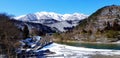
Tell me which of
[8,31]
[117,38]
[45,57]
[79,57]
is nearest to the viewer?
[8,31]

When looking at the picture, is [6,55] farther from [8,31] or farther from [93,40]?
[93,40]

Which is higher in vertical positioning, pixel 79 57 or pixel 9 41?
pixel 9 41

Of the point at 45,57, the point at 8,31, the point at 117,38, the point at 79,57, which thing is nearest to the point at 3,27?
the point at 8,31

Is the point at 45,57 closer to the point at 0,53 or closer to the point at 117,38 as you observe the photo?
the point at 0,53

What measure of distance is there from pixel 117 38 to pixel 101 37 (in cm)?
1351

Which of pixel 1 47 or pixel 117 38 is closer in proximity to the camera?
pixel 1 47

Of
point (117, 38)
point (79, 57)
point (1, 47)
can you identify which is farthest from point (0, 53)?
point (117, 38)

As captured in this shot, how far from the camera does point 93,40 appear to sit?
19900 centimetres

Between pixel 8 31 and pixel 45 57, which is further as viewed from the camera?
pixel 45 57

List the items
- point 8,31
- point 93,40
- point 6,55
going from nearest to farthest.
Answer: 1. point 6,55
2. point 8,31
3. point 93,40

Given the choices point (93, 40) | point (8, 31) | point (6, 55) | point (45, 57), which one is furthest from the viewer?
point (93, 40)

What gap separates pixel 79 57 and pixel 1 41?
2014cm

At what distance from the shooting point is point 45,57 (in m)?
58.3

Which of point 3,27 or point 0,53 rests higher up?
point 3,27
